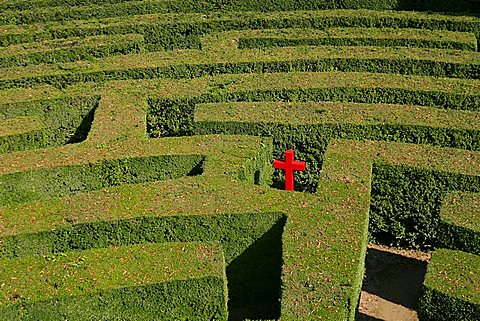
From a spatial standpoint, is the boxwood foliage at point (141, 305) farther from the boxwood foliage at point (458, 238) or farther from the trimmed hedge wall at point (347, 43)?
the trimmed hedge wall at point (347, 43)

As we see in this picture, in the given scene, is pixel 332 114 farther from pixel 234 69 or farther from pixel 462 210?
pixel 462 210

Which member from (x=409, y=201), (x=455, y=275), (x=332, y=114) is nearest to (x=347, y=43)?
(x=332, y=114)

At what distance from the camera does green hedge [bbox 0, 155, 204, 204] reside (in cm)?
1762

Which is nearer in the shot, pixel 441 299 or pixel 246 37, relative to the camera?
pixel 441 299

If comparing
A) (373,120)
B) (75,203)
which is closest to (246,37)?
(373,120)

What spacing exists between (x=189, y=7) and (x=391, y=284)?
1556 centimetres

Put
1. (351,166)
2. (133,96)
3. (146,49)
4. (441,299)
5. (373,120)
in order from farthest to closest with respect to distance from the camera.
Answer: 1. (146,49)
2. (133,96)
3. (373,120)
4. (351,166)
5. (441,299)

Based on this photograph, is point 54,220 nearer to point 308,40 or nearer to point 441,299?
point 441,299

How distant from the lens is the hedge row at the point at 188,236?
606 inches

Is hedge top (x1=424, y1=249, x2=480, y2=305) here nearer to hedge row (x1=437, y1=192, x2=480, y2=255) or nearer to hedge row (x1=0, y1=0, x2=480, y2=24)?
hedge row (x1=437, y1=192, x2=480, y2=255)

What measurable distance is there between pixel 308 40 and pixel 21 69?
9624mm

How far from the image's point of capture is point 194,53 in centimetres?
2395

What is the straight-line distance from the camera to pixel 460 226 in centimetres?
A: 1521

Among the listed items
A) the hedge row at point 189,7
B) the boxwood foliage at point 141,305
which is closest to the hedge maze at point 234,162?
the boxwood foliage at point 141,305
